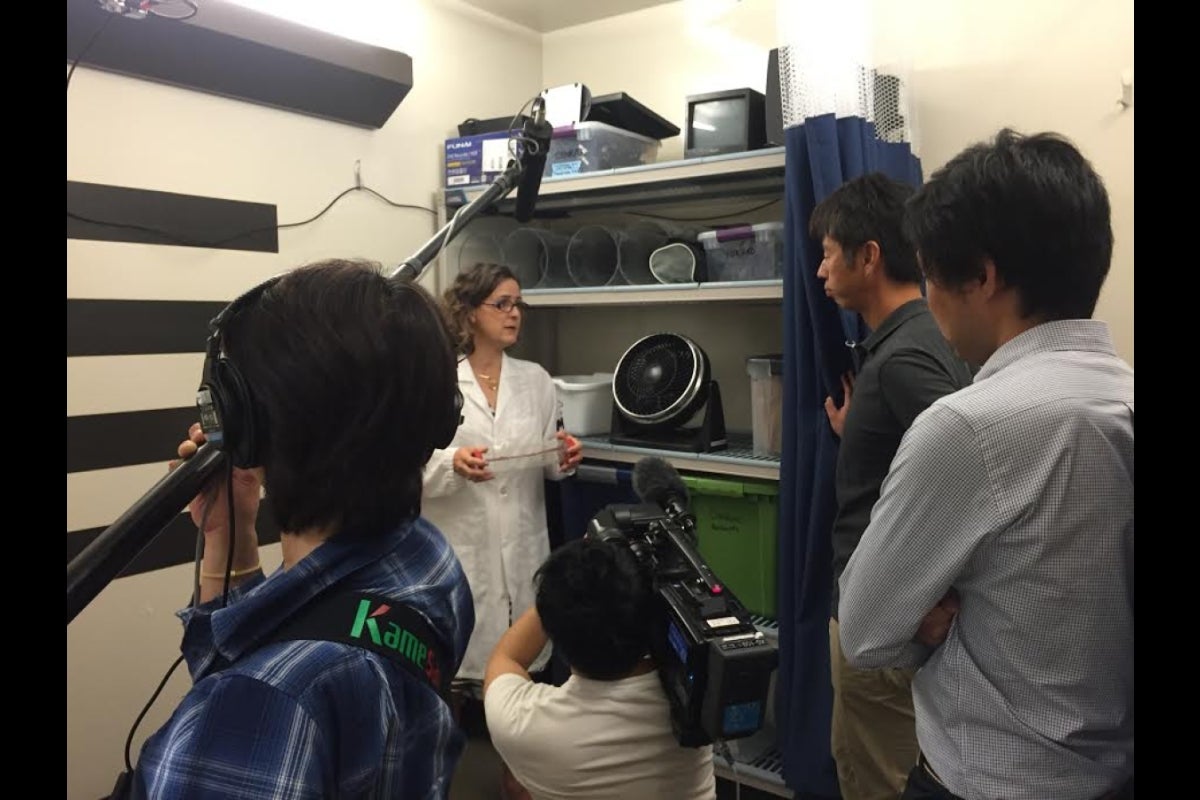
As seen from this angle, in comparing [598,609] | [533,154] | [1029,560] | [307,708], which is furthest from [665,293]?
[307,708]

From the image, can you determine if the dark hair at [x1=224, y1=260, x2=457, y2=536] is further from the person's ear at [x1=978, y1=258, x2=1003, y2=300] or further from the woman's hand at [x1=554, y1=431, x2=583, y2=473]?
the woman's hand at [x1=554, y1=431, x2=583, y2=473]

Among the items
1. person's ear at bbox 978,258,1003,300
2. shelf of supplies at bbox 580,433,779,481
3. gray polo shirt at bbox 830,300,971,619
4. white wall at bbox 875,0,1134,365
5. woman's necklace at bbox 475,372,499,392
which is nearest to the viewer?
person's ear at bbox 978,258,1003,300

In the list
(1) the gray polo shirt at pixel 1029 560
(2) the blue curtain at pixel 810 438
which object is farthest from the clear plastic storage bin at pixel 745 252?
(1) the gray polo shirt at pixel 1029 560

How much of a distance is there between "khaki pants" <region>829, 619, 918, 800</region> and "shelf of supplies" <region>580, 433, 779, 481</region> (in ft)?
2.01

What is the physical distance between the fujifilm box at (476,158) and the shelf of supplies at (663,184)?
0.13 feet

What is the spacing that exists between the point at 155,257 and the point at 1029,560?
2203 millimetres

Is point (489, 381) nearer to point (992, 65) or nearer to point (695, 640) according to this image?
point (695, 640)

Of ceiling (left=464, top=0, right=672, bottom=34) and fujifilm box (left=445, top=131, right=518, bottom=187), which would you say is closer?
fujifilm box (left=445, top=131, right=518, bottom=187)

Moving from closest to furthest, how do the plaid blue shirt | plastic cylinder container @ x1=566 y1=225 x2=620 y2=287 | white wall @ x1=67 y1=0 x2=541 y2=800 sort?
the plaid blue shirt
white wall @ x1=67 y1=0 x2=541 y2=800
plastic cylinder container @ x1=566 y1=225 x2=620 y2=287

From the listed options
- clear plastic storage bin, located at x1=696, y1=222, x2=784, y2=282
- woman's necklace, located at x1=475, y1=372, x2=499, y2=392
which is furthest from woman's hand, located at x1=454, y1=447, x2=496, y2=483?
clear plastic storage bin, located at x1=696, y1=222, x2=784, y2=282

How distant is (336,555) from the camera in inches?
29.0

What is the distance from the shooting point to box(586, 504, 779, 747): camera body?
3.32 ft
